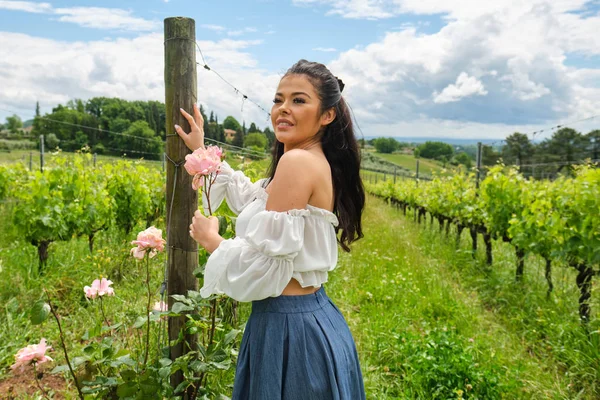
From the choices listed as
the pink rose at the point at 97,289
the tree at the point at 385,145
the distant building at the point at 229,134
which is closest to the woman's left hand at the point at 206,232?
the pink rose at the point at 97,289

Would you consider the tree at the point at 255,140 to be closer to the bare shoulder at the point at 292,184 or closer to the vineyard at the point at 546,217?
the bare shoulder at the point at 292,184

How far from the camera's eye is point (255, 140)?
3982mm

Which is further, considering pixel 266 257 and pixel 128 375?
pixel 128 375

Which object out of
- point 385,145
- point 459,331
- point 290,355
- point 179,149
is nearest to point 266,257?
point 290,355

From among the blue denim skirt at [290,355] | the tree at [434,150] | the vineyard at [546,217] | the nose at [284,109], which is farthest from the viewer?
the tree at [434,150]

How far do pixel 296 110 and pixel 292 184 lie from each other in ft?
1.00

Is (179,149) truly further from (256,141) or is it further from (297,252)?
(256,141)

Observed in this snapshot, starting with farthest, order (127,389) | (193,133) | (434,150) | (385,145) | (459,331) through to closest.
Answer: (434,150)
(385,145)
(459,331)
(193,133)
(127,389)

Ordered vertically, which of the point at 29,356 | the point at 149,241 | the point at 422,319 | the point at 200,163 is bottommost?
the point at 422,319

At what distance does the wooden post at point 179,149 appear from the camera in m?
1.77

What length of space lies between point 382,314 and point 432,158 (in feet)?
276

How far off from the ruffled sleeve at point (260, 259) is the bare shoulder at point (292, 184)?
45 mm

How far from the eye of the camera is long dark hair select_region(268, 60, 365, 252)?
1548 millimetres

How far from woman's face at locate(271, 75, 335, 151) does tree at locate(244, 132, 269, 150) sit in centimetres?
228
